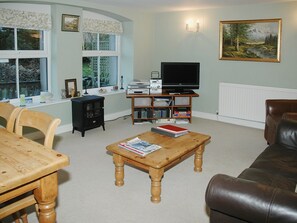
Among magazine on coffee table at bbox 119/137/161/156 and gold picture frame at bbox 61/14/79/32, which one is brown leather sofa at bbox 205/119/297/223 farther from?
gold picture frame at bbox 61/14/79/32

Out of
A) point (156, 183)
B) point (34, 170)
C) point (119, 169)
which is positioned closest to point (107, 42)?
point (119, 169)

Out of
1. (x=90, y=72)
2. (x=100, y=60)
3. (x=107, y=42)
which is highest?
(x=107, y=42)

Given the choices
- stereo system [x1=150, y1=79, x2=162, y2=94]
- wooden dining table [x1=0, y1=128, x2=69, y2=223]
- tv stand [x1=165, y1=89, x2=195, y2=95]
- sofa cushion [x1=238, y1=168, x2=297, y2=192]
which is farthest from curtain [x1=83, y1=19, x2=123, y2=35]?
sofa cushion [x1=238, y1=168, x2=297, y2=192]

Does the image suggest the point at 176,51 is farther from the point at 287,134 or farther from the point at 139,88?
the point at 287,134

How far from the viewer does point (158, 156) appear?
2.82 metres

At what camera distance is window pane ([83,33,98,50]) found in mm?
5584

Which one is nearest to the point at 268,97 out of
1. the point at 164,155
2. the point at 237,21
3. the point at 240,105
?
the point at 240,105

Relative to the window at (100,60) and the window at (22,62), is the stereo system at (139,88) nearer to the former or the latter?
the window at (100,60)

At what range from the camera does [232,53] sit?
5539 millimetres

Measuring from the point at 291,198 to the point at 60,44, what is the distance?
4.19 metres

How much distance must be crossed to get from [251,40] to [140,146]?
10.9 ft

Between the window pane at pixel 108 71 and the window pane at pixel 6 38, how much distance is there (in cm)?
185

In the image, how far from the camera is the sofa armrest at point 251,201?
149 cm

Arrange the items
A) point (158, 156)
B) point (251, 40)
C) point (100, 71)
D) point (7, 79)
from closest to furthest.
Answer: point (158, 156), point (7, 79), point (251, 40), point (100, 71)
